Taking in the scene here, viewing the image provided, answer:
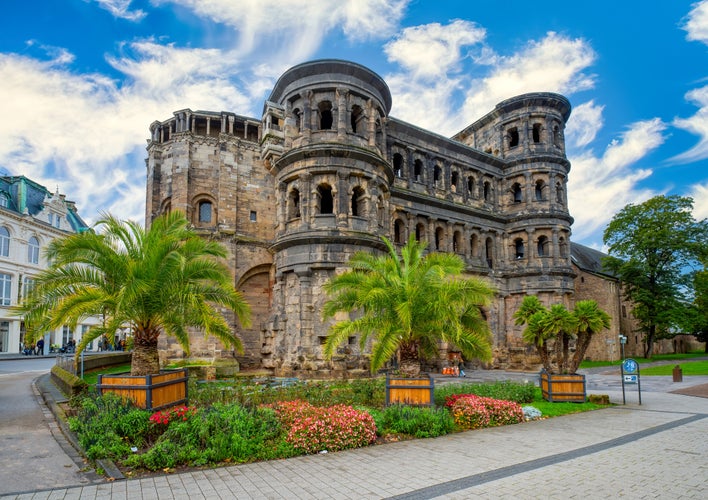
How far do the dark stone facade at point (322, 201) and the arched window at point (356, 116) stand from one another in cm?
10

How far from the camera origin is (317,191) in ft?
75.9

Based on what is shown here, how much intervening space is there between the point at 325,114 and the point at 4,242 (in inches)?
1198

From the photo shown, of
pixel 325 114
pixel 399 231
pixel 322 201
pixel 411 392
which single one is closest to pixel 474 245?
pixel 399 231

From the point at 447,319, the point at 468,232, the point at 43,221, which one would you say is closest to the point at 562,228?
the point at 468,232

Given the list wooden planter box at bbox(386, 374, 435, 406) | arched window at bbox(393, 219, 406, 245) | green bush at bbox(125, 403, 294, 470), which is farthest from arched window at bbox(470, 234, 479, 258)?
green bush at bbox(125, 403, 294, 470)

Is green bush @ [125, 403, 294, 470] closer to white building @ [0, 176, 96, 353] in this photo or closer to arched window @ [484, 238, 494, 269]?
arched window @ [484, 238, 494, 269]

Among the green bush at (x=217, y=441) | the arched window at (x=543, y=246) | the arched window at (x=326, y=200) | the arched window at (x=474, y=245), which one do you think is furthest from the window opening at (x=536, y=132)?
the green bush at (x=217, y=441)

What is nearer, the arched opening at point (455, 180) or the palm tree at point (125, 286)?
the palm tree at point (125, 286)

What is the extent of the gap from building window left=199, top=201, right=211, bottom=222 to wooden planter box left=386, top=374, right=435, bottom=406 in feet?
55.4

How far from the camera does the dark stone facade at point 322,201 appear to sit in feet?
73.3

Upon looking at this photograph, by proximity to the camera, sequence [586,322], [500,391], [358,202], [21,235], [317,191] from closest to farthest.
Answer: [500,391], [586,322], [317,191], [358,202], [21,235]

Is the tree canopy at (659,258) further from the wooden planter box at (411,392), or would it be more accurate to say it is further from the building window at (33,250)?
the building window at (33,250)

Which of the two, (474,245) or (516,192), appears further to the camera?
(516,192)

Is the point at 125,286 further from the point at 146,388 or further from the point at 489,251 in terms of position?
the point at 489,251
